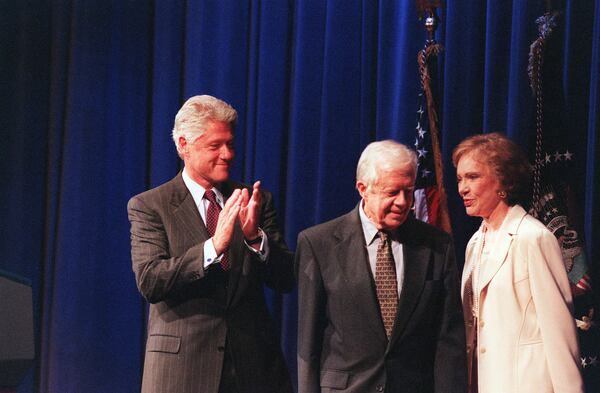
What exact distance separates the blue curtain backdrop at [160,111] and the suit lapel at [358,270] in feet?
4.41

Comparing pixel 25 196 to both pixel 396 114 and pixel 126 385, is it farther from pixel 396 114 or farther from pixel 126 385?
pixel 396 114

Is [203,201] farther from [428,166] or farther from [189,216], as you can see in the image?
[428,166]

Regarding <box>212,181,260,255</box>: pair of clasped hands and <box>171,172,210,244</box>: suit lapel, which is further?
<box>171,172,210,244</box>: suit lapel

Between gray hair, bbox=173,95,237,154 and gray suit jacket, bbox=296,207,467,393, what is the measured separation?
1.72 feet

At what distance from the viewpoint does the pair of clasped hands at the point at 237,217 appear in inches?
104

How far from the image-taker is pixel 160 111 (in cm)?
441

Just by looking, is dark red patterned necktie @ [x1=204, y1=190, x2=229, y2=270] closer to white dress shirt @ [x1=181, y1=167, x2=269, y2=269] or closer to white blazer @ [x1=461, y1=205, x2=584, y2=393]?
white dress shirt @ [x1=181, y1=167, x2=269, y2=269]

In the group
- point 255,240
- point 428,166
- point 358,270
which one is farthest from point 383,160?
point 428,166

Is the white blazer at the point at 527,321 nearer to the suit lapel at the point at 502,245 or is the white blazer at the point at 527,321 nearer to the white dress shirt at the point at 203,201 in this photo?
the suit lapel at the point at 502,245

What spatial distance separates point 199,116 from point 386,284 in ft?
2.88

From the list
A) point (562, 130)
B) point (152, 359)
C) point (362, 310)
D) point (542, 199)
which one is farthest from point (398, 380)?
point (562, 130)

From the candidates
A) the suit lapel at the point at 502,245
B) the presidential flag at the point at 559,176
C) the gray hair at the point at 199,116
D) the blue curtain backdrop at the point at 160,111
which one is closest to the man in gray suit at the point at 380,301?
the suit lapel at the point at 502,245

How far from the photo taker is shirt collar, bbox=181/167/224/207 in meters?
2.93

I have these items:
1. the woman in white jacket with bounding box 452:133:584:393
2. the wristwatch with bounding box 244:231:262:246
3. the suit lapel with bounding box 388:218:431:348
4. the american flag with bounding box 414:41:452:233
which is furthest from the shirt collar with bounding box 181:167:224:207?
the american flag with bounding box 414:41:452:233
